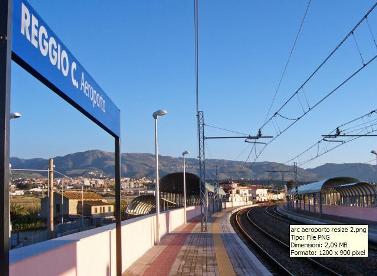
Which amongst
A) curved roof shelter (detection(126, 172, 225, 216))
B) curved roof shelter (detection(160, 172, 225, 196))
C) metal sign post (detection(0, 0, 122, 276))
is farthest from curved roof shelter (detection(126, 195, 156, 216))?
metal sign post (detection(0, 0, 122, 276))

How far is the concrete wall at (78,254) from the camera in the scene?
6125 mm

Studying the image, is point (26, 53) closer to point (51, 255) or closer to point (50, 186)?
point (51, 255)

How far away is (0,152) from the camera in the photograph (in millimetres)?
3674

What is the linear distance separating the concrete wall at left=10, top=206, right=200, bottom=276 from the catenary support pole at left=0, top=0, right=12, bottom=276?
1802 millimetres

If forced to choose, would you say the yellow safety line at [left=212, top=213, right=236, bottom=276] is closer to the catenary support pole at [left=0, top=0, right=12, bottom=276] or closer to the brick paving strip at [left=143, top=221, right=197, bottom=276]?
the brick paving strip at [left=143, top=221, right=197, bottom=276]

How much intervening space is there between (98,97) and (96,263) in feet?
A: 10.4

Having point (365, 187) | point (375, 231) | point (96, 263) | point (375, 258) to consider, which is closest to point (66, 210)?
point (365, 187)

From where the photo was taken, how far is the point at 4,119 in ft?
12.2

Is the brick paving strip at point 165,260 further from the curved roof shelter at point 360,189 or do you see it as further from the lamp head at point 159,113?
the curved roof shelter at point 360,189

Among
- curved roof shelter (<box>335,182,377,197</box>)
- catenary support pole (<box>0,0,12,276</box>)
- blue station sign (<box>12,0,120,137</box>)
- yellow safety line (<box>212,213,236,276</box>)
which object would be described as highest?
blue station sign (<box>12,0,120,137</box>)

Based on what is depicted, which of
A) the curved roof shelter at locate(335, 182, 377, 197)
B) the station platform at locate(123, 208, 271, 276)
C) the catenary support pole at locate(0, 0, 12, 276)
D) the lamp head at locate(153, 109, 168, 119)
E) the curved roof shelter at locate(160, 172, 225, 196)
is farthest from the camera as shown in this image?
the curved roof shelter at locate(160, 172, 225, 196)

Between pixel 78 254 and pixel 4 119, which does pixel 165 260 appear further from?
pixel 4 119

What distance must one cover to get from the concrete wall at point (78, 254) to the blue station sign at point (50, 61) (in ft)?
5.82

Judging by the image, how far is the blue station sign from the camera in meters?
4.30
